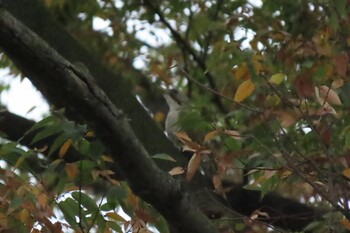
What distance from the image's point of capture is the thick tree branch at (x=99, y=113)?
8.16ft

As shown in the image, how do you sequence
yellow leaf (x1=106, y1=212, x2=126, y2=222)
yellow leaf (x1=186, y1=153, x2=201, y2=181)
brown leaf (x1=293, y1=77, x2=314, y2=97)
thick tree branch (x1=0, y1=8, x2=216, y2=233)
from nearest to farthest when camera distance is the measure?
thick tree branch (x1=0, y1=8, x2=216, y2=233)
brown leaf (x1=293, y1=77, x2=314, y2=97)
yellow leaf (x1=186, y1=153, x2=201, y2=181)
yellow leaf (x1=106, y1=212, x2=126, y2=222)

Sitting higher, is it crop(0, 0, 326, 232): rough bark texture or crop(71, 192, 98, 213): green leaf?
crop(0, 0, 326, 232): rough bark texture

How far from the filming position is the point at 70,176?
3357mm

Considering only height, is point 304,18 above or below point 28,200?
below

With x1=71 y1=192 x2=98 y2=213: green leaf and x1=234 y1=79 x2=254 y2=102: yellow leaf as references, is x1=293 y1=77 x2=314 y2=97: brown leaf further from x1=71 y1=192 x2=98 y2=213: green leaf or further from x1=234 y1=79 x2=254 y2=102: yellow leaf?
x1=71 y1=192 x2=98 y2=213: green leaf

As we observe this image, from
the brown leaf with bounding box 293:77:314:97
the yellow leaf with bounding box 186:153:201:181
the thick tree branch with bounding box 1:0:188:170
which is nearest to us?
the brown leaf with bounding box 293:77:314:97

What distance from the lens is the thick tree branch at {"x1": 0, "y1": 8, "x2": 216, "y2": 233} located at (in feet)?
8.16

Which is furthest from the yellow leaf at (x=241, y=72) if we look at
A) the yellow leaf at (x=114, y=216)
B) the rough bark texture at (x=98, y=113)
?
the yellow leaf at (x=114, y=216)

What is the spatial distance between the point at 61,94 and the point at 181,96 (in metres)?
4.25

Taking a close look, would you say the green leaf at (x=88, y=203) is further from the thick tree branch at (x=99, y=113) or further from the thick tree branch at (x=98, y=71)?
the thick tree branch at (x=98, y=71)

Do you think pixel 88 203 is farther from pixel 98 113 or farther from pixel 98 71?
pixel 98 71

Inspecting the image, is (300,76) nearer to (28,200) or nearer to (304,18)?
(28,200)

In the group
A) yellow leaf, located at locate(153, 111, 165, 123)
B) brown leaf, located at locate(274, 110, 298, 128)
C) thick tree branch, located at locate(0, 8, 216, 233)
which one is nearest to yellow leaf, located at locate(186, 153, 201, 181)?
thick tree branch, located at locate(0, 8, 216, 233)

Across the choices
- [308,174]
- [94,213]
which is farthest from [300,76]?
[94,213]
